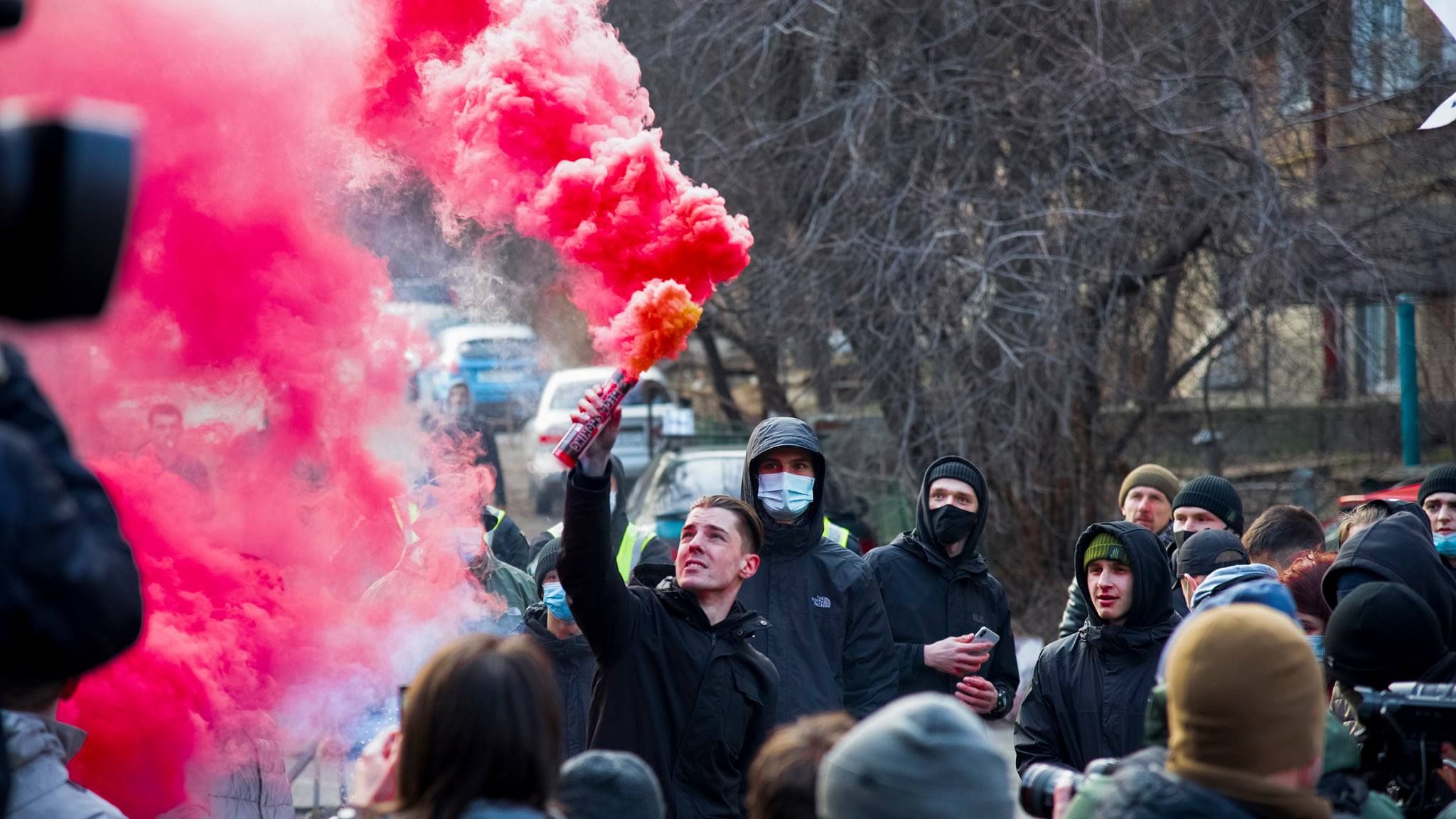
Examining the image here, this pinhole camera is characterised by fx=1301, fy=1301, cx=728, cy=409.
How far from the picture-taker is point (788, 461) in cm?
533

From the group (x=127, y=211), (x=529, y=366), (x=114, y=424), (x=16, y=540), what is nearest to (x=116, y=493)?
(x=114, y=424)

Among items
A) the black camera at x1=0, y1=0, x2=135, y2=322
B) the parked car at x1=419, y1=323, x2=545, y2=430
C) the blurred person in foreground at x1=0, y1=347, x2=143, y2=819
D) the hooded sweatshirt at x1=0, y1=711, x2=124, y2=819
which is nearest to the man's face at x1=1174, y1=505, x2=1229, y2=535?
the hooded sweatshirt at x1=0, y1=711, x2=124, y2=819

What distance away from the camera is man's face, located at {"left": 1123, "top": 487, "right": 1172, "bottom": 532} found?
6574 mm

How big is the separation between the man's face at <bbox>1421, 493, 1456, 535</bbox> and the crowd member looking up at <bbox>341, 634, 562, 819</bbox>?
4.92 meters

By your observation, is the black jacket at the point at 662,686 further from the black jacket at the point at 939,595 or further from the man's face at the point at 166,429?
the man's face at the point at 166,429

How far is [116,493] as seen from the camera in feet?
14.5

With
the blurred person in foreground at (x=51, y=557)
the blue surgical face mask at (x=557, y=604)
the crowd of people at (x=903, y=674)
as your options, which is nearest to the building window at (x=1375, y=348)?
the crowd of people at (x=903, y=674)

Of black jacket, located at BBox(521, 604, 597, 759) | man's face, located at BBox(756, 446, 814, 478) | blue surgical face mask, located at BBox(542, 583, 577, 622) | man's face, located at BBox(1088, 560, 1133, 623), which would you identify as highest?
man's face, located at BBox(756, 446, 814, 478)

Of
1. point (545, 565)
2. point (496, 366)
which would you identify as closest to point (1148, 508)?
point (545, 565)

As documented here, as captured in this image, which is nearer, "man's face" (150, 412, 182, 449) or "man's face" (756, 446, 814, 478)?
"man's face" (150, 412, 182, 449)

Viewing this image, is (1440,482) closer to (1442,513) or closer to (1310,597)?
(1442,513)

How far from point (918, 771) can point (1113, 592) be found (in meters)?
2.39

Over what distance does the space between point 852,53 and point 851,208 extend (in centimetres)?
141

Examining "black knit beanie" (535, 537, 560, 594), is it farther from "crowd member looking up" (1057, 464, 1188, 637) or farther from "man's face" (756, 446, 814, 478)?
"crowd member looking up" (1057, 464, 1188, 637)
